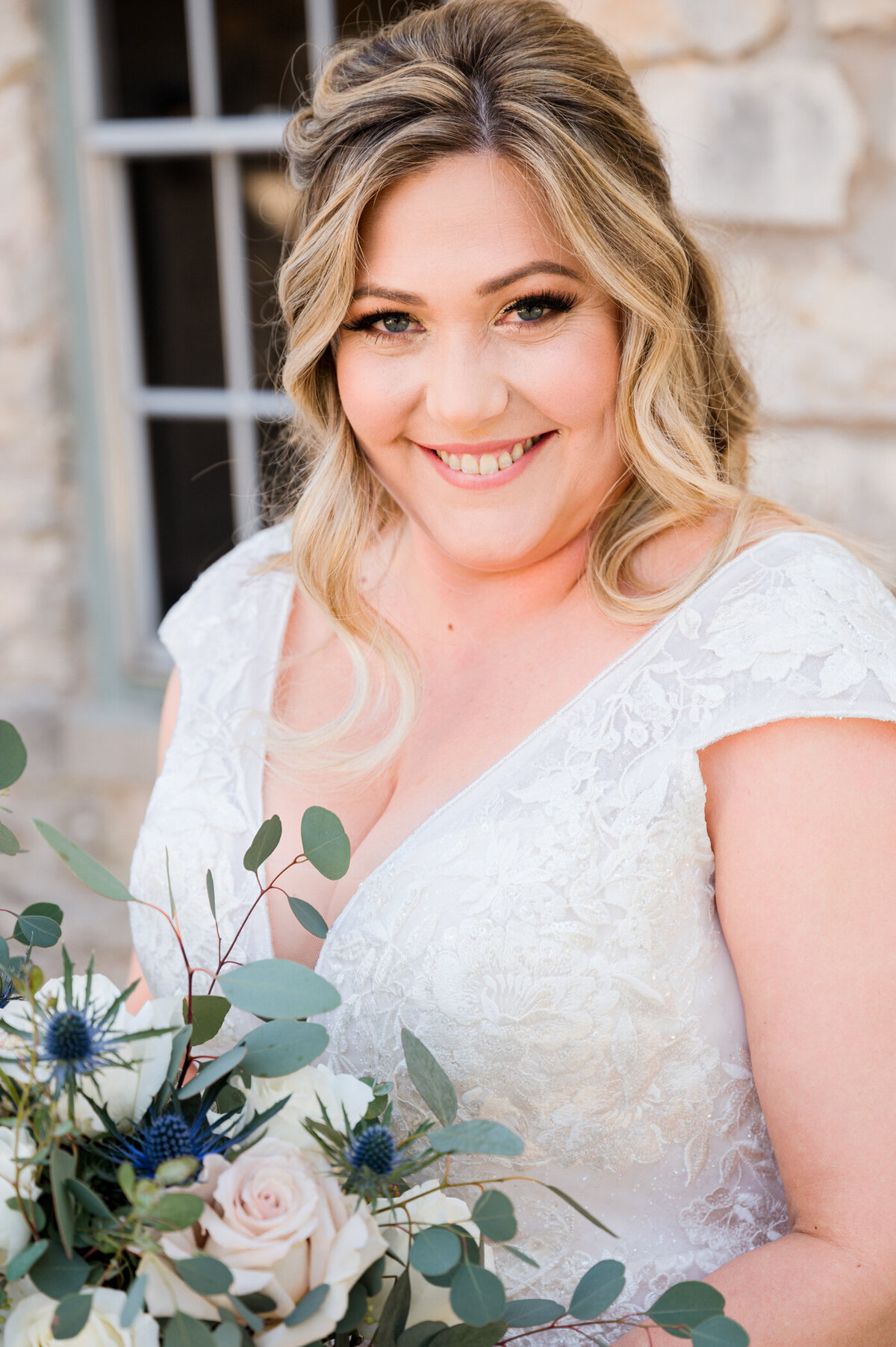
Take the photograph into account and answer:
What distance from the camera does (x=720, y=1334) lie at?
910 millimetres

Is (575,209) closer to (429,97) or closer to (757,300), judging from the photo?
(429,97)

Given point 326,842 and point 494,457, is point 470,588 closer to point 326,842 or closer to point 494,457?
point 494,457

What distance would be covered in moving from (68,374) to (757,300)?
1907mm

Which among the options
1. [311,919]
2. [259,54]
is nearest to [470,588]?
[311,919]

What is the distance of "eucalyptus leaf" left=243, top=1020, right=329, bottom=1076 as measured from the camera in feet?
3.18

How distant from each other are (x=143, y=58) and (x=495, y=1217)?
3113mm

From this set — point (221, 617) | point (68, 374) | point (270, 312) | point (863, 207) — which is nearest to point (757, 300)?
point (863, 207)

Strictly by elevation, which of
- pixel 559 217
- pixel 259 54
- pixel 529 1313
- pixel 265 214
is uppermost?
pixel 259 54

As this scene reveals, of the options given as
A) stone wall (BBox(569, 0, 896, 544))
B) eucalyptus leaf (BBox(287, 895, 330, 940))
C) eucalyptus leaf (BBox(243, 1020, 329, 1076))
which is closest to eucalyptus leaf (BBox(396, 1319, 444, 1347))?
eucalyptus leaf (BBox(243, 1020, 329, 1076))

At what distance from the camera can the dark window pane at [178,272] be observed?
3256 millimetres

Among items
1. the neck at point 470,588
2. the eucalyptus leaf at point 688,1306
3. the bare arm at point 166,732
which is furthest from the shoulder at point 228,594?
the eucalyptus leaf at point 688,1306

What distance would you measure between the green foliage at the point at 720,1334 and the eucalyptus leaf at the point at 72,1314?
1.43ft

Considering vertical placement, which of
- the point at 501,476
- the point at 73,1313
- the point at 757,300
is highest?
the point at 757,300

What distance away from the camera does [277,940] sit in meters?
1.58
